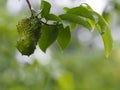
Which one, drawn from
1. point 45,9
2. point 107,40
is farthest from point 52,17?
point 107,40

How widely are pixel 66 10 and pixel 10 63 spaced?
1651mm

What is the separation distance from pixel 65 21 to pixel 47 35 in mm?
87

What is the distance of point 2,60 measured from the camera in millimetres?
2982

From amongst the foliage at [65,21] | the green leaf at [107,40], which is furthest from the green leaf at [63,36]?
the green leaf at [107,40]

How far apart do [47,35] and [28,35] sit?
98 millimetres

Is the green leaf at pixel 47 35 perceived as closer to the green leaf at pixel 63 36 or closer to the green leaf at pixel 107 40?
the green leaf at pixel 63 36

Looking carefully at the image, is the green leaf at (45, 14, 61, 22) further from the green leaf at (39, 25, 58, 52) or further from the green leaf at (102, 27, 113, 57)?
the green leaf at (102, 27, 113, 57)

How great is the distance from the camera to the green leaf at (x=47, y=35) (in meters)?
1.47

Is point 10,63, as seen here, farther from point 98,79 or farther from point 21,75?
point 98,79

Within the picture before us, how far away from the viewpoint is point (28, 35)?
140 centimetres

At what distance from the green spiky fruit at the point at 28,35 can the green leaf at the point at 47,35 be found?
0.18ft

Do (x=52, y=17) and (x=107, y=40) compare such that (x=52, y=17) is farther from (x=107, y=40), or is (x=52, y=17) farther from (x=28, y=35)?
(x=107, y=40)

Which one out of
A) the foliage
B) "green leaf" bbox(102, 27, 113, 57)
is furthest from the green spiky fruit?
"green leaf" bbox(102, 27, 113, 57)

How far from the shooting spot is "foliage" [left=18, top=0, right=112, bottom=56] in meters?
1.41
